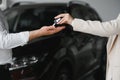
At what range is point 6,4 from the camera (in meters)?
1.80

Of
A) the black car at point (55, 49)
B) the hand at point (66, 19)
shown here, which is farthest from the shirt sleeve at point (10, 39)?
the black car at point (55, 49)

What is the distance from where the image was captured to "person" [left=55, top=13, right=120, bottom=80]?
4.27 ft

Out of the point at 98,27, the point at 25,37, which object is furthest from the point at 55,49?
the point at 98,27

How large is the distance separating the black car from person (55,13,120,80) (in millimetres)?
334

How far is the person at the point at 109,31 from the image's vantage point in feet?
4.27

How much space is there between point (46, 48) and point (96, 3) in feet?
1.55

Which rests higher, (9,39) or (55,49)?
(9,39)

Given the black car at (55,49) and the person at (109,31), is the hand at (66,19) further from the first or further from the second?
the black car at (55,49)

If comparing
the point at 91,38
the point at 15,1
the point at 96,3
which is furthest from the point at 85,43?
the point at 15,1

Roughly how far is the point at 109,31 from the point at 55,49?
0.70 m

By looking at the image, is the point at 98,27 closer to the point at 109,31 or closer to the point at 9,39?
the point at 109,31

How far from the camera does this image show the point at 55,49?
6.38 feet

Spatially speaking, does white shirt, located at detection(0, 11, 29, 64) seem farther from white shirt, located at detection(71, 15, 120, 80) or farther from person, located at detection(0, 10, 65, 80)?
white shirt, located at detection(71, 15, 120, 80)

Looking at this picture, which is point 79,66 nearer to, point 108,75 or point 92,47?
point 92,47
